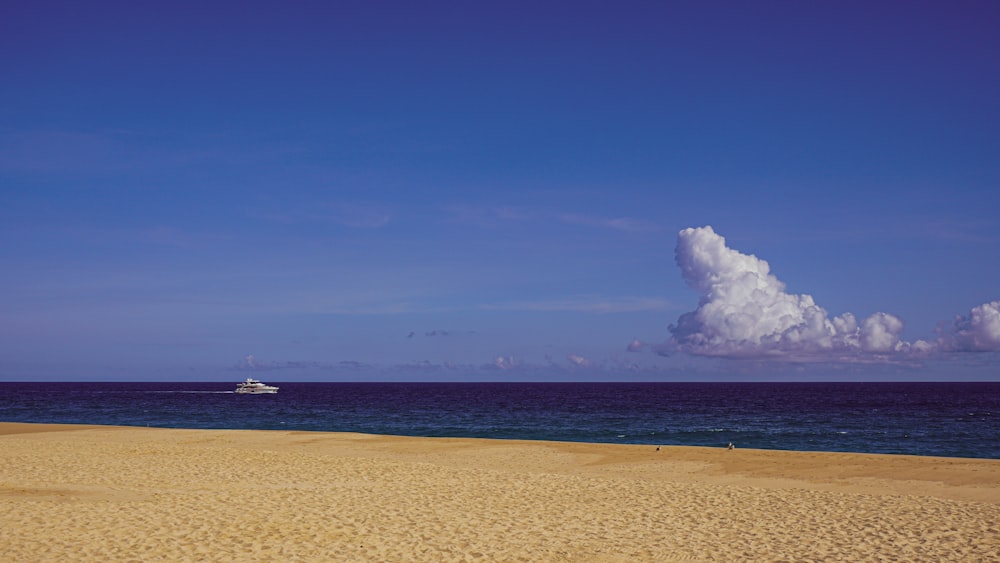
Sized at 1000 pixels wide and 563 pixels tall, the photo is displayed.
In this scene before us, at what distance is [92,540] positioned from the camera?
12.8 m

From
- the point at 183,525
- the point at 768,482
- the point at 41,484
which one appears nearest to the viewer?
the point at 183,525

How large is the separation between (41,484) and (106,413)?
6262cm

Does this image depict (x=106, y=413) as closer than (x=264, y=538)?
No

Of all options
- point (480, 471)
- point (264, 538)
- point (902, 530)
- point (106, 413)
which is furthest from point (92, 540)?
point (106, 413)

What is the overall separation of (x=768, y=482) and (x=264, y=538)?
15423mm

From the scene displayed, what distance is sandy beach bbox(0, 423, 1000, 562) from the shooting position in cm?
1277

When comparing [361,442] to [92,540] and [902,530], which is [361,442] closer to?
[92,540]

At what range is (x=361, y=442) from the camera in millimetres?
35812

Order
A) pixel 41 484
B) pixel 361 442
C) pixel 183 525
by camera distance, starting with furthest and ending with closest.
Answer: pixel 361 442 < pixel 41 484 < pixel 183 525

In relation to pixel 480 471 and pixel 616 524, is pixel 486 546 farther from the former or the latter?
pixel 480 471

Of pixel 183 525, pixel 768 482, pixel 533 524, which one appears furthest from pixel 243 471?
pixel 768 482

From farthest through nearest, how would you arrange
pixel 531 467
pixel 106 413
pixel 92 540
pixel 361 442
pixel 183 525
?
pixel 106 413
pixel 361 442
pixel 531 467
pixel 183 525
pixel 92 540

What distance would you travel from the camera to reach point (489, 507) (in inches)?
666

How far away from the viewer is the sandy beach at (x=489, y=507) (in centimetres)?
1277
